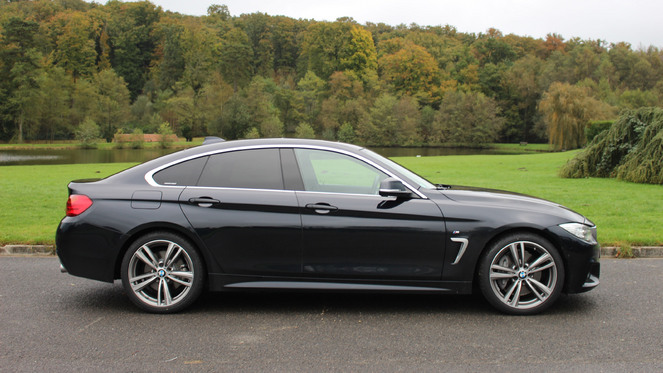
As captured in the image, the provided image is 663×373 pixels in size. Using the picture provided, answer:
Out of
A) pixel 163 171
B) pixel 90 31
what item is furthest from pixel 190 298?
pixel 90 31

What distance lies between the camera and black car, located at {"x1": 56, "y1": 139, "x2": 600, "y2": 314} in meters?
4.87

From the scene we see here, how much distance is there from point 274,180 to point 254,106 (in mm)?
101303

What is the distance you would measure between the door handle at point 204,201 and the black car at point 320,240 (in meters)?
0.01

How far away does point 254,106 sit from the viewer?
10431cm

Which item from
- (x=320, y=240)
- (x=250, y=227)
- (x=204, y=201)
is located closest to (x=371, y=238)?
(x=320, y=240)

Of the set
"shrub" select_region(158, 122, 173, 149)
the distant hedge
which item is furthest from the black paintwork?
"shrub" select_region(158, 122, 173, 149)

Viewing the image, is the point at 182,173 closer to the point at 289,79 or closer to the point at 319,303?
the point at 319,303

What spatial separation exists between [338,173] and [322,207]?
0.47 meters

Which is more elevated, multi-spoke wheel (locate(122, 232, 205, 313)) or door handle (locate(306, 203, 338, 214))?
door handle (locate(306, 203, 338, 214))

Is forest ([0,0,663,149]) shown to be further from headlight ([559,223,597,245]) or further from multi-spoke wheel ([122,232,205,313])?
multi-spoke wheel ([122,232,205,313])

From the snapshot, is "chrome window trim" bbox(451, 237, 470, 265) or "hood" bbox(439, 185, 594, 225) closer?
"chrome window trim" bbox(451, 237, 470, 265)

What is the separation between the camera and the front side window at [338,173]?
510cm

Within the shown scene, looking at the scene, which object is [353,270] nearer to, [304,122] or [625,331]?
[625,331]

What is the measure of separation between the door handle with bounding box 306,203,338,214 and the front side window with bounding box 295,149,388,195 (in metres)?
0.19
